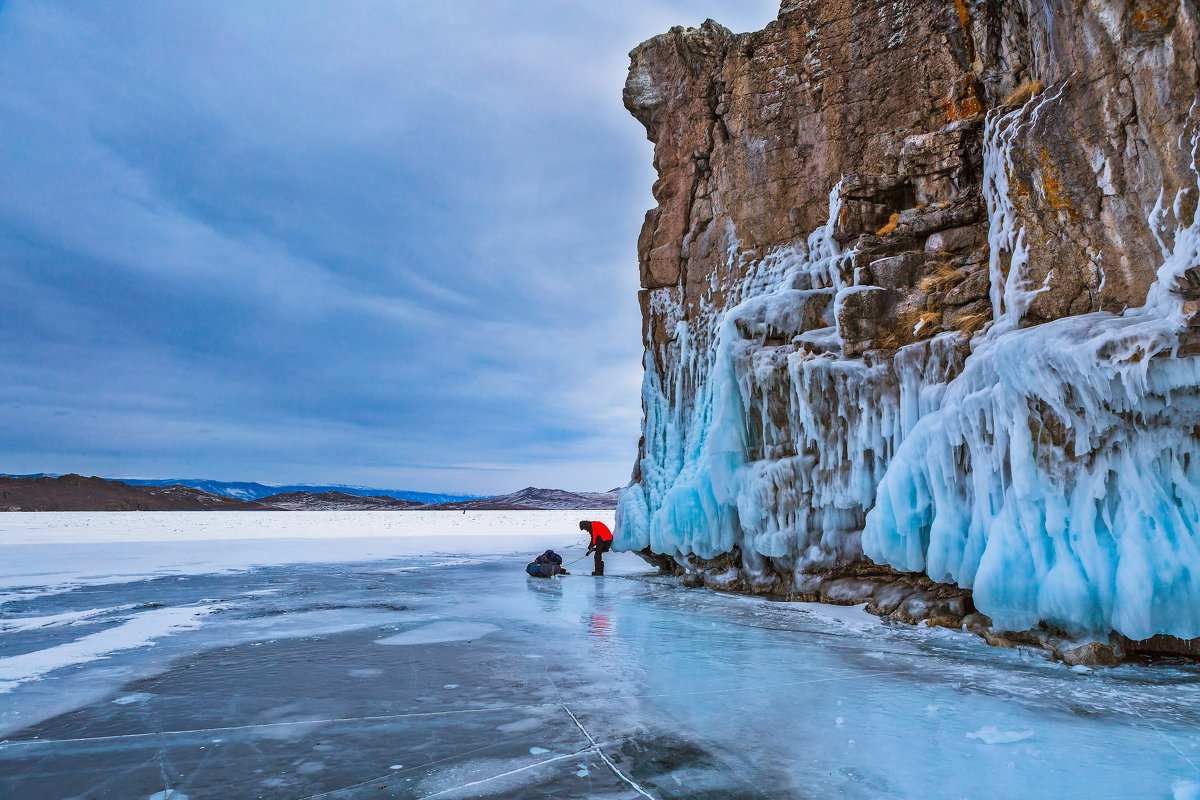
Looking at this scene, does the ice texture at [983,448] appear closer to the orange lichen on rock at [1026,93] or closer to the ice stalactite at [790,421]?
the ice stalactite at [790,421]

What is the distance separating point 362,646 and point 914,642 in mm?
6046

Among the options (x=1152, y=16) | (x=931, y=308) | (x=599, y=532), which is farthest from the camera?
(x=599, y=532)

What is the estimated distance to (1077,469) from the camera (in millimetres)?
6871

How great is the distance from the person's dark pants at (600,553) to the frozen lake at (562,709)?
5998 mm

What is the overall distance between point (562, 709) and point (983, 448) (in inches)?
222

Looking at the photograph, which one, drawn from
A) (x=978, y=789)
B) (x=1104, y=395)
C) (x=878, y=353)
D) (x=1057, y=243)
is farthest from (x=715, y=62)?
(x=978, y=789)

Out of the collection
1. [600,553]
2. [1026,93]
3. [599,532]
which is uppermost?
Answer: [1026,93]

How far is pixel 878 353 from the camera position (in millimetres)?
9750

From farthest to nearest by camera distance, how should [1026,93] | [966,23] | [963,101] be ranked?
[966,23]
[963,101]
[1026,93]

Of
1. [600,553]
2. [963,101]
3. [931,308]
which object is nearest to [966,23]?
[963,101]

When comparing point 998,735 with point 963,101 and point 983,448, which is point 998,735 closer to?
point 983,448

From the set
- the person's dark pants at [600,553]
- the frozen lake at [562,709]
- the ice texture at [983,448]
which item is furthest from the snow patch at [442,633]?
the person's dark pants at [600,553]

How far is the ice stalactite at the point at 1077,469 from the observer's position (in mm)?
6121

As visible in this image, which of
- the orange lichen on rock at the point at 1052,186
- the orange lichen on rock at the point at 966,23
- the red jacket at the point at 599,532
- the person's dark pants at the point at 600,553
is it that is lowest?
the person's dark pants at the point at 600,553
